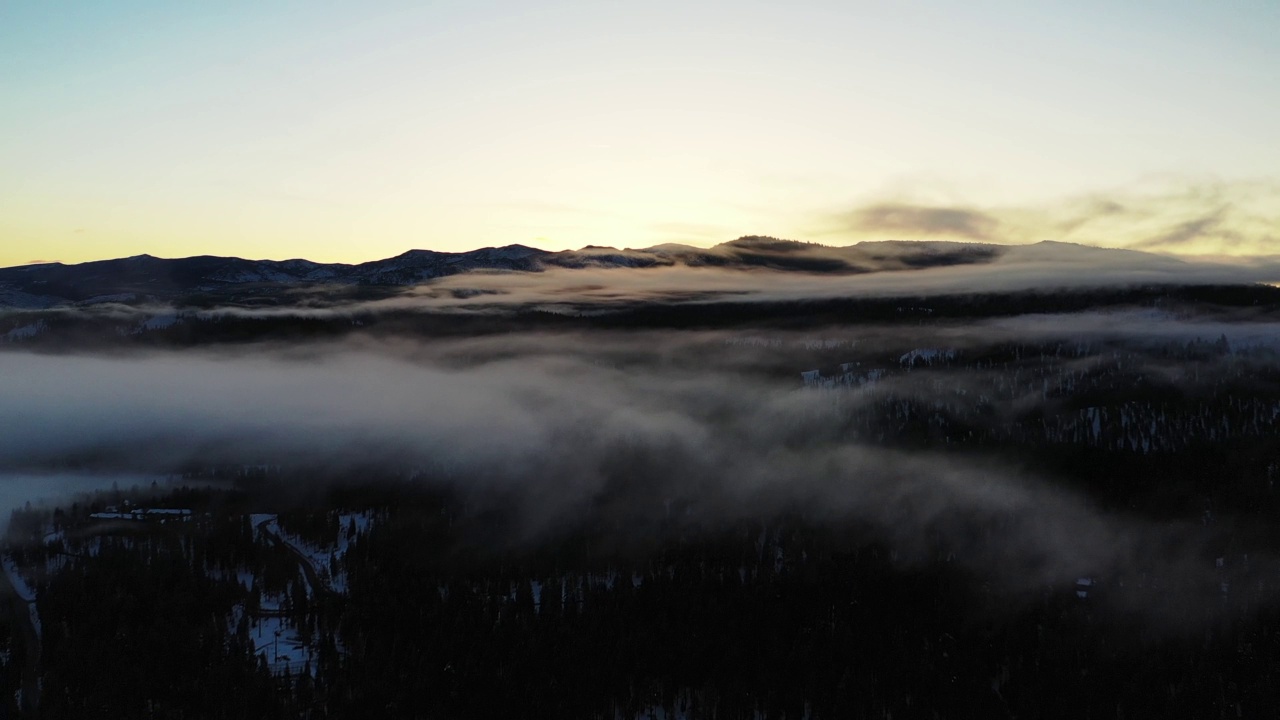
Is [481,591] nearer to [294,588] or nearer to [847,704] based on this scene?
[294,588]

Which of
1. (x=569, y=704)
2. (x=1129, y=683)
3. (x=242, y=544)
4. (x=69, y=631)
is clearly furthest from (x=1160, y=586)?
(x=69, y=631)

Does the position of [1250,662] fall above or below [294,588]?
below

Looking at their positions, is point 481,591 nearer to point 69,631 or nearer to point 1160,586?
point 69,631

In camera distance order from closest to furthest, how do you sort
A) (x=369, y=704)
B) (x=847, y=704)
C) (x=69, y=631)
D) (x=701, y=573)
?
(x=369, y=704) → (x=847, y=704) → (x=69, y=631) → (x=701, y=573)

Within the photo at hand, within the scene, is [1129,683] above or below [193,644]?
below

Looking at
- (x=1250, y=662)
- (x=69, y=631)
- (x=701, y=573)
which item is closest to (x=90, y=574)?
(x=69, y=631)

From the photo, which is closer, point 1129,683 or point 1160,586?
point 1129,683

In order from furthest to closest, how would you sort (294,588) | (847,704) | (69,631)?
(294,588)
(69,631)
(847,704)

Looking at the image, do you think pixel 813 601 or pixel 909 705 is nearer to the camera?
pixel 909 705


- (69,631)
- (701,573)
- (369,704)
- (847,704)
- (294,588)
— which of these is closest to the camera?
(369,704)
